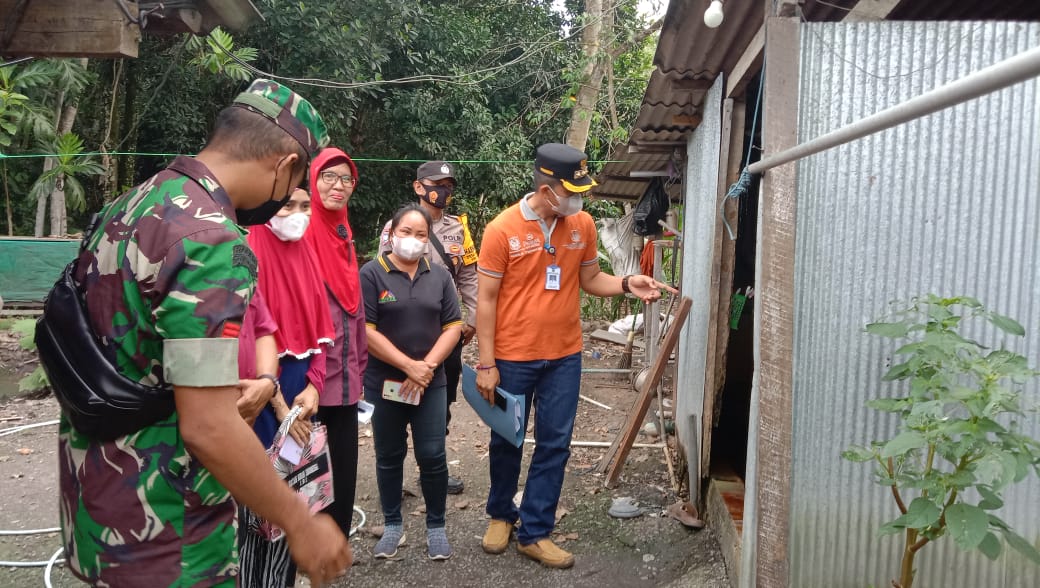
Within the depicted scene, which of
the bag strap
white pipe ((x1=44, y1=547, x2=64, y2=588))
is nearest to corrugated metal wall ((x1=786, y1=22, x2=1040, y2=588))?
the bag strap

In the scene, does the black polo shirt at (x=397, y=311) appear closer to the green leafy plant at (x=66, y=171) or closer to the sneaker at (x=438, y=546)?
the sneaker at (x=438, y=546)

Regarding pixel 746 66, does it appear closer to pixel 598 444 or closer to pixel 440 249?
pixel 440 249

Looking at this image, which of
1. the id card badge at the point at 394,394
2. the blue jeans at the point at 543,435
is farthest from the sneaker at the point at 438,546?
the id card badge at the point at 394,394

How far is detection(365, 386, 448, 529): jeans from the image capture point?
13.4 ft

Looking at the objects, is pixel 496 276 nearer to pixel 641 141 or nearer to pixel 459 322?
pixel 459 322

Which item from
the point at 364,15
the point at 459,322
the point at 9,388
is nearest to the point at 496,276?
the point at 459,322

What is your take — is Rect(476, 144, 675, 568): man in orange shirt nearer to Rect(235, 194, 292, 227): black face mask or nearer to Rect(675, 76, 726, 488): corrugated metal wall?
Rect(675, 76, 726, 488): corrugated metal wall

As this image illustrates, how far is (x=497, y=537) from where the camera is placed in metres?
4.29

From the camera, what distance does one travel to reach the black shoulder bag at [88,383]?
162 cm

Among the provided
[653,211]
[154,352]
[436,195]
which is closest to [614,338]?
[653,211]

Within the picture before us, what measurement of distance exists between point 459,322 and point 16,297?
8166 mm

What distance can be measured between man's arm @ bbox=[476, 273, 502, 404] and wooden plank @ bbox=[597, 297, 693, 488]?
1307mm

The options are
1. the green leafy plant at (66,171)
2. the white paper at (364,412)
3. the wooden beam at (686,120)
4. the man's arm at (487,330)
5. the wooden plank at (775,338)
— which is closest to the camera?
the wooden plank at (775,338)

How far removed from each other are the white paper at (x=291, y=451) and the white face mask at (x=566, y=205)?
1.89m
